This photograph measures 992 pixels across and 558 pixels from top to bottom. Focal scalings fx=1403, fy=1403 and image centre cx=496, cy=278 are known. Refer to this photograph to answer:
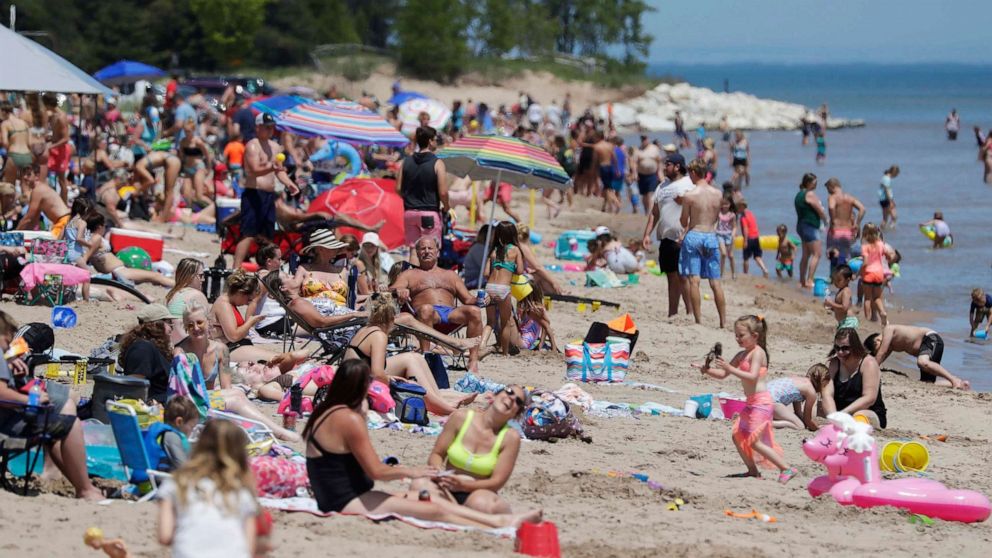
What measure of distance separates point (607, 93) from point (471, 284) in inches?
2043

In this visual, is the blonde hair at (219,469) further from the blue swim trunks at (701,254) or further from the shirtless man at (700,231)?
the blue swim trunks at (701,254)

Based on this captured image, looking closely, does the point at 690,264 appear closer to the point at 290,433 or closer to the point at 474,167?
the point at 474,167

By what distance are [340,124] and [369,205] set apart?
1448 mm

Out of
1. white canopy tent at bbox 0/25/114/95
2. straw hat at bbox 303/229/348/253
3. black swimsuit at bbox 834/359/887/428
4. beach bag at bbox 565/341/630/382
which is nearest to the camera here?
black swimsuit at bbox 834/359/887/428

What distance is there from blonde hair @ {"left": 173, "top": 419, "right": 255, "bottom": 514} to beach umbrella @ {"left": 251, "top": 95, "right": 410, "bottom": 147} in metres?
10.2

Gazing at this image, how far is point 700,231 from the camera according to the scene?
11.7 meters

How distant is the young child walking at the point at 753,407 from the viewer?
7.30 metres

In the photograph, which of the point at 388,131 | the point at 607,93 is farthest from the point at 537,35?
the point at 388,131

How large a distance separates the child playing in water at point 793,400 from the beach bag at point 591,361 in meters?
1.25

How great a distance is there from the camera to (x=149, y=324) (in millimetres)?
7109

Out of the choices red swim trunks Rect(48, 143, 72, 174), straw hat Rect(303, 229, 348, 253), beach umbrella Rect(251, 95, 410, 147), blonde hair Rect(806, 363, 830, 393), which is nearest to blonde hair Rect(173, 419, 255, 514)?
blonde hair Rect(806, 363, 830, 393)

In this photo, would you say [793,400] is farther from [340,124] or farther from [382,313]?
[340,124]

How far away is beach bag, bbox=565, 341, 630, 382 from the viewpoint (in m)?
9.54

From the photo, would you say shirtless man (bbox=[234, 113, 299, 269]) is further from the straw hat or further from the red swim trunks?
the red swim trunks
